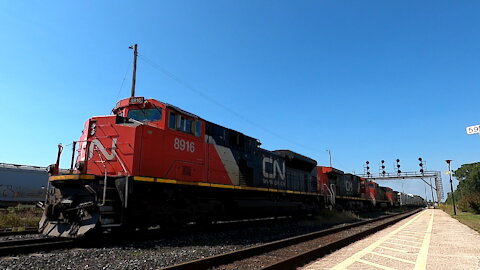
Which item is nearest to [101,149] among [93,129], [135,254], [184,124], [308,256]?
[93,129]

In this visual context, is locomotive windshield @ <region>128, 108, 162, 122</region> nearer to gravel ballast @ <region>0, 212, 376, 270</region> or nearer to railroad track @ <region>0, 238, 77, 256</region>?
gravel ballast @ <region>0, 212, 376, 270</region>

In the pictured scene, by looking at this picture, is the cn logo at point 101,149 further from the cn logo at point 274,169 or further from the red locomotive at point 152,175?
the cn logo at point 274,169

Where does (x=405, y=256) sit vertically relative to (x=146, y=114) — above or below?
below

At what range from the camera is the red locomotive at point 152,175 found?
7.33 metres

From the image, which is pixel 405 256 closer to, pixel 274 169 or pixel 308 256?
pixel 308 256

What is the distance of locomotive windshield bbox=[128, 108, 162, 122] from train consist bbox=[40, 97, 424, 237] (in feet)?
0.07

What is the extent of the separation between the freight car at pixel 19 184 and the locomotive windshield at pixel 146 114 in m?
14.6

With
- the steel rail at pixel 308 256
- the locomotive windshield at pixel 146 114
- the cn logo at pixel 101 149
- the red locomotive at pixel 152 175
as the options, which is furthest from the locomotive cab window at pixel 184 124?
the steel rail at pixel 308 256

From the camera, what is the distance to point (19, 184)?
70.4 ft

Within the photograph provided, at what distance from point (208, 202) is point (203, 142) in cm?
191

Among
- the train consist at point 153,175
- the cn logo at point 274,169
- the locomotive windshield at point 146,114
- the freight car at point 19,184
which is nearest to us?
the train consist at point 153,175

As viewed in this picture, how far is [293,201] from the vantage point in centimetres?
1614

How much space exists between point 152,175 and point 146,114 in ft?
5.91

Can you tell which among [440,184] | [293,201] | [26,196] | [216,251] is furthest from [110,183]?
[440,184]
